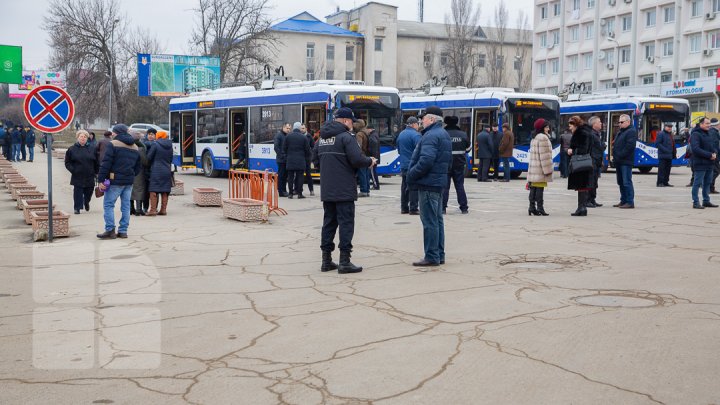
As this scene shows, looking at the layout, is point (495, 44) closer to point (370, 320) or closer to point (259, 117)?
point (259, 117)

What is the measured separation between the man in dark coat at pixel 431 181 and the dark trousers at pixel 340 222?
900 mm

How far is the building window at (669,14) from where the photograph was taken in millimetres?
64688

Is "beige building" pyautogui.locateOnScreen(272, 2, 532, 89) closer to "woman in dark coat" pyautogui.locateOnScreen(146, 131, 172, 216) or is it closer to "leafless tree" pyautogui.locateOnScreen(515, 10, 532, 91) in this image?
"leafless tree" pyautogui.locateOnScreen(515, 10, 532, 91)

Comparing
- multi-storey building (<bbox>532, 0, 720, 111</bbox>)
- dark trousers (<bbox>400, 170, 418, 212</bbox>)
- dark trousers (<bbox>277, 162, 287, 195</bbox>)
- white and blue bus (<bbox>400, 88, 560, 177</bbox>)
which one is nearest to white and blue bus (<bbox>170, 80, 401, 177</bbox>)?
dark trousers (<bbox>277, 162, 287, 195</bbox>)

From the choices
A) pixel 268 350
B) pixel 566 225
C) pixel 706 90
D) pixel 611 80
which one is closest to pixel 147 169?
pixel 566 225

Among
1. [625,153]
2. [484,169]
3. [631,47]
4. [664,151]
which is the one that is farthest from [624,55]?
[625,153]

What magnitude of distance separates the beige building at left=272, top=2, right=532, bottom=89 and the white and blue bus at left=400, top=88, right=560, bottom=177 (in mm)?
57968

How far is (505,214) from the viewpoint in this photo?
1498 centimetres

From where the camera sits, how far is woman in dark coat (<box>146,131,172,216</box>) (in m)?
15.6

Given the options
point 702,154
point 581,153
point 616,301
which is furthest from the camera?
point 702,154

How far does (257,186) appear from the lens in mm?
16609

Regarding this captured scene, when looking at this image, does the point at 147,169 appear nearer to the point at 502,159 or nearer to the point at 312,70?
the point at 502,159

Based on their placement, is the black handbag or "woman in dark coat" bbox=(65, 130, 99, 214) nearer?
the black handbag

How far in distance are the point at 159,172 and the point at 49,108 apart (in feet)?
11.8
